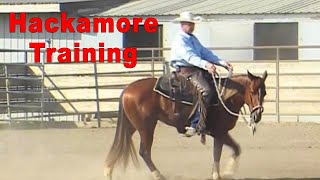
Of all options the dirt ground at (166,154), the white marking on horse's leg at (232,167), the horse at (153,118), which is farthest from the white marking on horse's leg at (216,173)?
the dirt ground at (166,154)

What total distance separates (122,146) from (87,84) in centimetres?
789

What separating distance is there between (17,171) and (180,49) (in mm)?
2605

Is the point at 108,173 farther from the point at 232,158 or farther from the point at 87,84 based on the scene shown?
the point at 87,84

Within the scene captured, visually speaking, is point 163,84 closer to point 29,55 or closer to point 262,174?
point 262,174

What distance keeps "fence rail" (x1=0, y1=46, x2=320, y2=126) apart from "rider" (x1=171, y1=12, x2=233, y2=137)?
636 cm

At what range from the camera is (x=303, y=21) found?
623 inches

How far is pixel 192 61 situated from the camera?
25.4ft

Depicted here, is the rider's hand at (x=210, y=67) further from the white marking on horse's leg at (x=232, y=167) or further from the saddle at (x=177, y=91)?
the white marking on horse's leg at (x=232, y=167)

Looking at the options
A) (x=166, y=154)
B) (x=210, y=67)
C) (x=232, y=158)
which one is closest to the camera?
(x=210, y=67)

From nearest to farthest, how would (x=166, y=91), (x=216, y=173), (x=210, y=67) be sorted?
1. (x=210, y=67)
2. (x=216, y=173)
3. (x=166, y=91)

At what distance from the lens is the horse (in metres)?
7.93

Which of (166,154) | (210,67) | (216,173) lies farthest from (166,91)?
(166,154)

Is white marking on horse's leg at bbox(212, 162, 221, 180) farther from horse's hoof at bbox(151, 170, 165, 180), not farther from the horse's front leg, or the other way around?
horse's hoof at bbox(151, 170, 165, 180)

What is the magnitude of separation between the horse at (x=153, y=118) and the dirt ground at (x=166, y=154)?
0.92 feet
